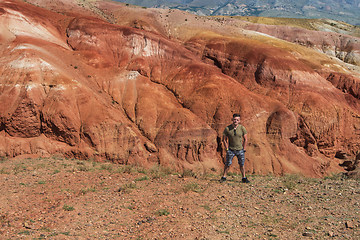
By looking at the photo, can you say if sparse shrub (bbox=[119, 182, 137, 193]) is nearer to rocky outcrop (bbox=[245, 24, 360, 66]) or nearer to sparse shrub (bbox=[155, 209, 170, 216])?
sparse shrub (bbox=[155, 209, 170, 216])

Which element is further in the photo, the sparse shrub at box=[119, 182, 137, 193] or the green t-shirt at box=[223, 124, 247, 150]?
the green t-shirt at box=[223, 124, 247, 150]

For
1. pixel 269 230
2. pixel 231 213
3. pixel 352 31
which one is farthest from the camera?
pixel 352 31

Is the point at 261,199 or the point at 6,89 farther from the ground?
the point at 261,199

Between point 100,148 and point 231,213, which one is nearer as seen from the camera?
point 231,213

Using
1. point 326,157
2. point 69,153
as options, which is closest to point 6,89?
point 69,153

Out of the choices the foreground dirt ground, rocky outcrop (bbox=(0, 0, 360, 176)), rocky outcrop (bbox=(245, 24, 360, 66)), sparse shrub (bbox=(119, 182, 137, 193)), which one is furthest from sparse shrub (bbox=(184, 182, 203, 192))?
rocky outcrop (bbox=(245, 24, 360, 66))

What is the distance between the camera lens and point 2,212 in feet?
19.9

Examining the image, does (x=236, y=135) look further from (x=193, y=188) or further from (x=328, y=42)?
(x=328, y=42)

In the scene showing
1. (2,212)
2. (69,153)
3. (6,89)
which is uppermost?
(2,212)

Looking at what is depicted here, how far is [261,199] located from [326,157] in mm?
24052

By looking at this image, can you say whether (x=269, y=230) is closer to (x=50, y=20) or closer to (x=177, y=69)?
(x=177, y=69)

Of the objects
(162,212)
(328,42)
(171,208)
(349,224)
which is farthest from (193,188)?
(328,42)

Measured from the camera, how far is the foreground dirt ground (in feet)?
17.1

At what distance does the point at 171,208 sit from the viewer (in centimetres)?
629
